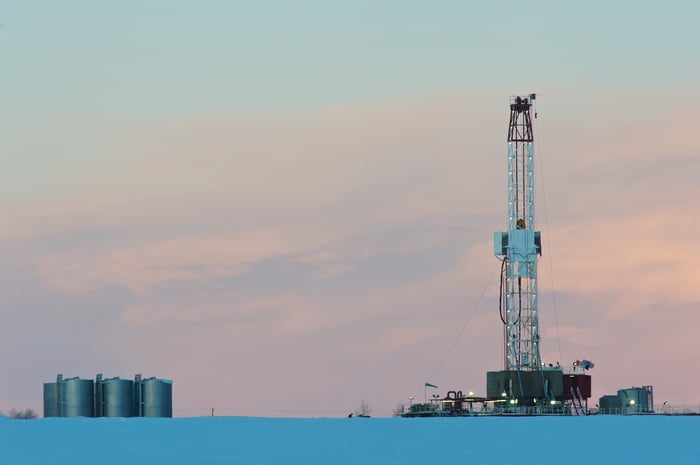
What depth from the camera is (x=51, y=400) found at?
495ft

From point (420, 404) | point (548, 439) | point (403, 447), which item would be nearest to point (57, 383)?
point (403, 447)

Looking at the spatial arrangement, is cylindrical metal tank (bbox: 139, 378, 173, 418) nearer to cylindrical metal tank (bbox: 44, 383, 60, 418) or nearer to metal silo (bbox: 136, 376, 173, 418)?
metal silo (bbox: 136, 376, 173, 418)

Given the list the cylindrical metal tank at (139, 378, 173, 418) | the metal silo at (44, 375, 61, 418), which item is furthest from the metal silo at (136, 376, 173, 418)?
the metal silo at (44, 375, 61, 418)

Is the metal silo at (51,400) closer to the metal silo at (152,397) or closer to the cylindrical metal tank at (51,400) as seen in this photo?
the cylindrical metal tank at (51,400)

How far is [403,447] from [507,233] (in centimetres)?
4127

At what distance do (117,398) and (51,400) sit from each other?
7.54 m

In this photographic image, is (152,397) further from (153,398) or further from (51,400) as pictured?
(51,400)

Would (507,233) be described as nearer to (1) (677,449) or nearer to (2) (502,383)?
(2) (502,383)

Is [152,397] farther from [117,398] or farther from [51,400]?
[51,400]

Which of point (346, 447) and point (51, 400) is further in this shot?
point (346, 447)

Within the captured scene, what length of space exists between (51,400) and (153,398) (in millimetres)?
11462

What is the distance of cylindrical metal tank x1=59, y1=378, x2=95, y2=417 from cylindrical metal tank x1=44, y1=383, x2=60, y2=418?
0.66 meters

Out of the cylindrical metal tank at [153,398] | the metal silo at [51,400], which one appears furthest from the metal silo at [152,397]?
the metal silo at [51,400]

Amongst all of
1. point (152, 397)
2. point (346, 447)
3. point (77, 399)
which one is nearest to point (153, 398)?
point (152, 397)
